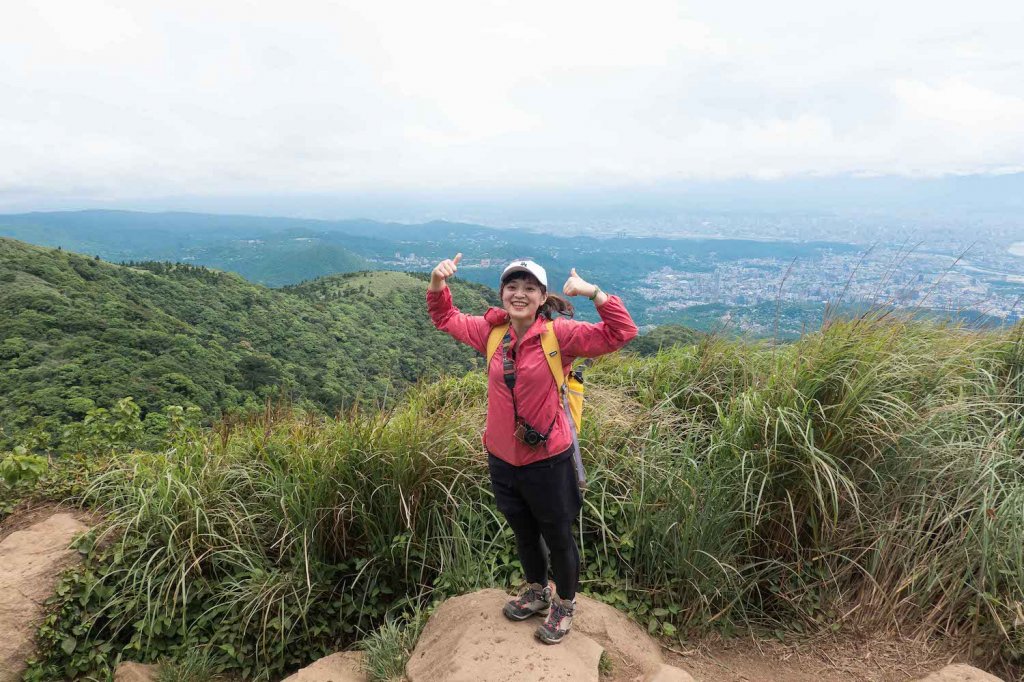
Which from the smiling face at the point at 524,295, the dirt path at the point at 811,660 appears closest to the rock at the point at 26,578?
the smiling face at the point at 524,295

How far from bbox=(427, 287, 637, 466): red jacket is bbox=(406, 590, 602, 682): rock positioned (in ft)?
3.22

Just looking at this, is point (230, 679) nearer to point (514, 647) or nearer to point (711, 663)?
point (514, 647)

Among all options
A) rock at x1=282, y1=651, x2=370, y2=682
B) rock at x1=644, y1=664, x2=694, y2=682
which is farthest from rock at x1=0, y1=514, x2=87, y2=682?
rock at x1=644, y1=664, x2=694, y2=682

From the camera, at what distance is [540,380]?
2471 millimetres

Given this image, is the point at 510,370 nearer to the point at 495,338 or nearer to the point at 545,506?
the point at 495,338

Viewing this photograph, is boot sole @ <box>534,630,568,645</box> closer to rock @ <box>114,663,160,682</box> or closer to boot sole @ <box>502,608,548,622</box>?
boot sole @ <box>502,608,548,622</box>

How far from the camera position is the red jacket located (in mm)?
2383

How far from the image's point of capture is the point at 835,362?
3.59m

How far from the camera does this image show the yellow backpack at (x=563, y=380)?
249 cm

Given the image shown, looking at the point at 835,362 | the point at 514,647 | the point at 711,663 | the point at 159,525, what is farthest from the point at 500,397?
the point at 159,525

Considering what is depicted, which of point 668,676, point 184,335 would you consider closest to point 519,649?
point 668,676

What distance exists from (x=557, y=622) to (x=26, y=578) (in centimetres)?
369

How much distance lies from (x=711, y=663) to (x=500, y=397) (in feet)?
6.75

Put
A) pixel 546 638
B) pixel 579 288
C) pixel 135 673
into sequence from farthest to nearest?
pixel 135 673, pixel 546 638, pixel 579 288
